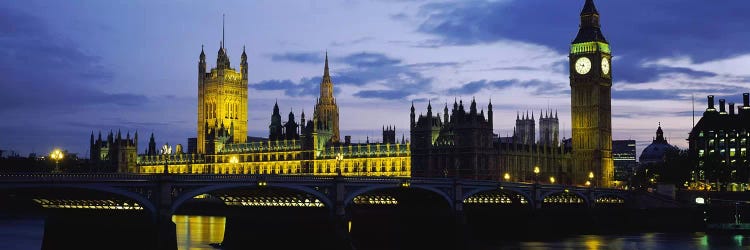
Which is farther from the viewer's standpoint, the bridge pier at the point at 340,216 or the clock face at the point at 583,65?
the clock face at the point at 583,65

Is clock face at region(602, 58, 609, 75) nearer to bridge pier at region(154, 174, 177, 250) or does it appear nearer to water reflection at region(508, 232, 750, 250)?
water reflection at region(508, 232, 750, 250)

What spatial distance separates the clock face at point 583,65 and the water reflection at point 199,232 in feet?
208

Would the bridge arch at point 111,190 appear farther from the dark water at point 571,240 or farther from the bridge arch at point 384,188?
the dark water at point 571,240

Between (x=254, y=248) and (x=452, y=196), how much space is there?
22.7m

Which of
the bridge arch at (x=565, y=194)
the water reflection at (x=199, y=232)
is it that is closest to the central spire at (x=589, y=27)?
the bridge arch at (x=565, y=194)

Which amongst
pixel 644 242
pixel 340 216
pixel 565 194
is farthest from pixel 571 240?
pixel 340 216

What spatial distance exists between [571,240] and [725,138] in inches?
3942

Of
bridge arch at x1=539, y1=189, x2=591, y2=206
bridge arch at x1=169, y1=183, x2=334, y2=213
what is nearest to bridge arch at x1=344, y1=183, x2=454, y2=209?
bridge arch at x1=169, y1=183, x2=334, y2=213

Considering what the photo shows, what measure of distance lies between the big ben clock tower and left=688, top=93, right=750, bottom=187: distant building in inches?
740

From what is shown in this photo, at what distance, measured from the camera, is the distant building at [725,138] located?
17575 centimetres

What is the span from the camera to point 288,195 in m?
88.4

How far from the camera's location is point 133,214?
76188 mm

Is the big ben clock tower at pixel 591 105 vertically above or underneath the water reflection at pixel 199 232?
above

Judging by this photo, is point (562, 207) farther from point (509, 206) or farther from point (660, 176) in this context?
point (660, 176)
